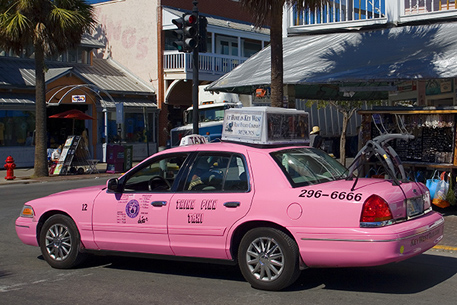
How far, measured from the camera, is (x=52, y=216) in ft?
24.7

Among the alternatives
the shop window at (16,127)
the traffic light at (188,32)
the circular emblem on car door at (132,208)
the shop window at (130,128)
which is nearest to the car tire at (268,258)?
the circular emblem on car door at (132,208)

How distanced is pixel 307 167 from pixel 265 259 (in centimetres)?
119

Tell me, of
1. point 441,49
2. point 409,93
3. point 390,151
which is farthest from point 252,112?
point 409,93

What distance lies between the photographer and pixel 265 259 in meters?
6.19

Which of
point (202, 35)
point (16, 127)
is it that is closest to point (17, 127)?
point (16, 127)

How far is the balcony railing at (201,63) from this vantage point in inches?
1232

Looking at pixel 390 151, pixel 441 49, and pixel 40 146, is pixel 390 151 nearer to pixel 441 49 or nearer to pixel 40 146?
pixel 441 49

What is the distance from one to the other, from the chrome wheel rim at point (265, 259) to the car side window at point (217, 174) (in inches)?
24.6

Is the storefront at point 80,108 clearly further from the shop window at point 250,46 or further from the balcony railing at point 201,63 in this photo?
the shop window at point 250,46

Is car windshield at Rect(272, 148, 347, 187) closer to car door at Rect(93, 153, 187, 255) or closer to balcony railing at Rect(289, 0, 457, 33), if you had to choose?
car door at Rect(93, 153, 187, 255)

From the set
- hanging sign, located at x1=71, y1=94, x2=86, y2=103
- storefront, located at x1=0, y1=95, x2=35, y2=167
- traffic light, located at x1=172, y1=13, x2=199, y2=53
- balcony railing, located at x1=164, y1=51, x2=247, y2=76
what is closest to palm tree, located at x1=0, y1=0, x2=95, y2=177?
hanging sign, located at x1=71, y1=94, x2=86, y2=103

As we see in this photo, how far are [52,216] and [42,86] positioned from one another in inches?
582

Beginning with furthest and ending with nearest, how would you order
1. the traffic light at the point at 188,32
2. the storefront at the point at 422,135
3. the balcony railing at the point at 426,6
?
1. the traffic light at the point at 188,32
2. the balcony railing at the point at 426,6
3. the storefront at the point at 422,135

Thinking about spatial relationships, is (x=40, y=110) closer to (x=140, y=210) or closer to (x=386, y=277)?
(x=140, y=210)
